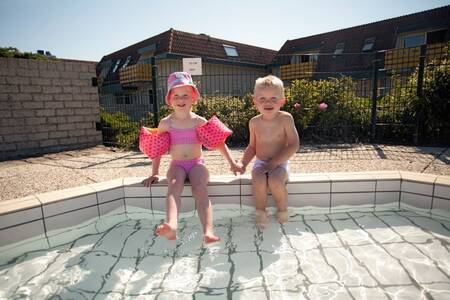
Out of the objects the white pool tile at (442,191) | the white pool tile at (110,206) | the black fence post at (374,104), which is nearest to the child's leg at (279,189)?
the white pool tile at (442,191)

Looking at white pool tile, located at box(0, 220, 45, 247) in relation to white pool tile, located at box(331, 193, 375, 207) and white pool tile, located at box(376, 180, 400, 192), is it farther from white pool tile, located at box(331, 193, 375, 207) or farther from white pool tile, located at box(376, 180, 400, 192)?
white pool tile, located at box(376, 180, 400, 192)

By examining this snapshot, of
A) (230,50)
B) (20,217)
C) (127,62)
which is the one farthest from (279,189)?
(127,62)

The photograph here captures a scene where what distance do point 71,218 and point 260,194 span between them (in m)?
1.67

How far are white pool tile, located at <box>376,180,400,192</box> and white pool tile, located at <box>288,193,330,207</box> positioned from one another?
0.50 m

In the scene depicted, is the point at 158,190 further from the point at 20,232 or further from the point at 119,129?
the point at 119,129

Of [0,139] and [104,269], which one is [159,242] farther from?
[0,139]

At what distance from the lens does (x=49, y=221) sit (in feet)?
7.47

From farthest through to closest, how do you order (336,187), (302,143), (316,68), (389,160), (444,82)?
(316,68) → (302,143) → (444,82) → (389,160) → (336,187)

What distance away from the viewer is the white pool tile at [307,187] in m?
2.62

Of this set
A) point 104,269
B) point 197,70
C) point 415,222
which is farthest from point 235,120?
point 104,269

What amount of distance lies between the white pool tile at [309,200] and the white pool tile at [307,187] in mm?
52

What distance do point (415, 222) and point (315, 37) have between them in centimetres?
1947

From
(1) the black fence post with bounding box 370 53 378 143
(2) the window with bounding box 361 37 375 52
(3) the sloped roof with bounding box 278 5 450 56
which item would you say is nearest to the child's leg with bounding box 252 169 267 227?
(1) the black fence post with bounding box 370 53 378 143

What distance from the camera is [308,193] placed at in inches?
104
